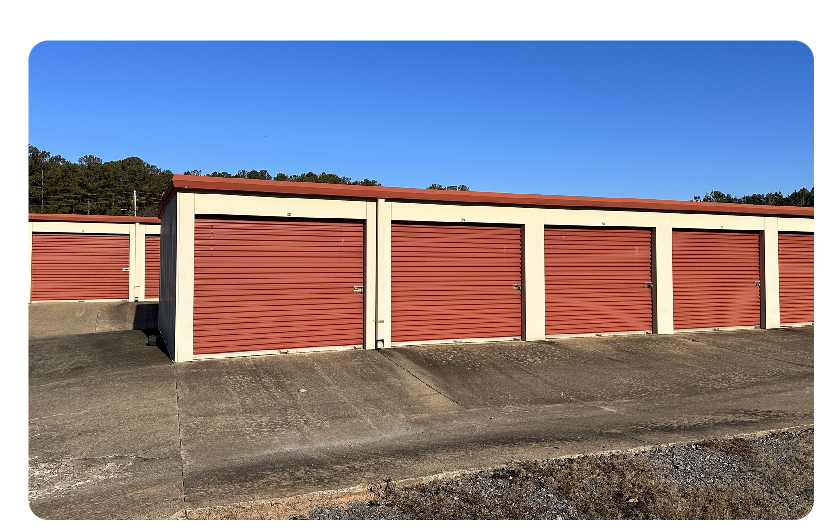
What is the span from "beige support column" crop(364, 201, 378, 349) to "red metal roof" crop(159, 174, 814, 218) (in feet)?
1.34

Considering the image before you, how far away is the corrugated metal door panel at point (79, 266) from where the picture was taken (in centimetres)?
1967

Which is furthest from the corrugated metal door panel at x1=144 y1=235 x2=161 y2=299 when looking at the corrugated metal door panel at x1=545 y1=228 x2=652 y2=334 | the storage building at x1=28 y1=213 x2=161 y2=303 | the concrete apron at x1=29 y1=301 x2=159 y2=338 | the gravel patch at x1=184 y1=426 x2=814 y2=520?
the gravel patch at x1=184 y1=426 x2=814 y2=520

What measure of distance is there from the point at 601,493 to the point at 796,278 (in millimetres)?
12710

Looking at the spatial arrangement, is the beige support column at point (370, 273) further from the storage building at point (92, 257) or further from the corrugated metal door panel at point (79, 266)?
the corrugated metal door panel at point (79, 266)

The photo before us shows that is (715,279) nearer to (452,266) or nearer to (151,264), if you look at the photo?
(452,266)

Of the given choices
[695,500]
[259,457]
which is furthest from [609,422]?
[259,457]

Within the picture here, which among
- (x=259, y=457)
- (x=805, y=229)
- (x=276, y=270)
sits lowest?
(x=259, y=457)

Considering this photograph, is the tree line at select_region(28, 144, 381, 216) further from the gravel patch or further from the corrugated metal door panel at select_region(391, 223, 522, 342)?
the gravel patch

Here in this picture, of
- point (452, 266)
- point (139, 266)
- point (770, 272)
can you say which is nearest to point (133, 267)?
point (139, 266)

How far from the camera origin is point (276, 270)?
9.66 metres

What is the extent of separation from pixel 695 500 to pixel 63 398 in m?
7.39

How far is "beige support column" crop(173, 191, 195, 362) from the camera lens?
884 cm
